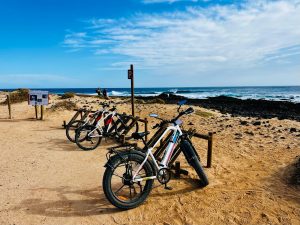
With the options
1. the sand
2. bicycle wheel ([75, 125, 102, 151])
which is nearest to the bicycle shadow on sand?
the sand

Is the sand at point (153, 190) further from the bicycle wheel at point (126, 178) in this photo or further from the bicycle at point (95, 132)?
the bicycle at point (95, 132)

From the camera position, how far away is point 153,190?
5.36 metres

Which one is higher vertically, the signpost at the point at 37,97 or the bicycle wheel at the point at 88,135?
the signpost at the point at 37,97

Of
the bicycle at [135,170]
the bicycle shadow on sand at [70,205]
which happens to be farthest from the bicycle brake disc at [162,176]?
the bicycle shadow on sand at [70,205]

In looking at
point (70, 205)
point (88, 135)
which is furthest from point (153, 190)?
point (88, 135)

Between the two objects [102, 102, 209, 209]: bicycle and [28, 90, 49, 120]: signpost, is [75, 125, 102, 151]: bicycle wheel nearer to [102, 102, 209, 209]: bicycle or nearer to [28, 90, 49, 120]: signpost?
[102, 102, 209, 209]: bicycle

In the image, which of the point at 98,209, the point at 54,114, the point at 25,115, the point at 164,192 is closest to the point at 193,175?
the point at 164,192

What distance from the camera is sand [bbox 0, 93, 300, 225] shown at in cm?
436

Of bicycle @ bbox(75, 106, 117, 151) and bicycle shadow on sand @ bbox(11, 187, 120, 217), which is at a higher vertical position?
bicycle @ bbox(75, 106, 117, 151)

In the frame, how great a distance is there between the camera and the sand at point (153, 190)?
14.3 ft

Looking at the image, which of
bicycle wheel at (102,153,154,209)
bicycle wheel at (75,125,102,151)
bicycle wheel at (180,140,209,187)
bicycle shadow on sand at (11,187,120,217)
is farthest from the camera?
bicycle wheel at (75,125,102,151)

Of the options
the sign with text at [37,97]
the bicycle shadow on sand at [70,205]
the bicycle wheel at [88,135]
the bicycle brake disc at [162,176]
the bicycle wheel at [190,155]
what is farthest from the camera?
the sign with text at [37,97]

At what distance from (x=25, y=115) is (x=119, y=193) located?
12.8 metres

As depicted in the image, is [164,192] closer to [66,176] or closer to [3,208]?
[66,176]
